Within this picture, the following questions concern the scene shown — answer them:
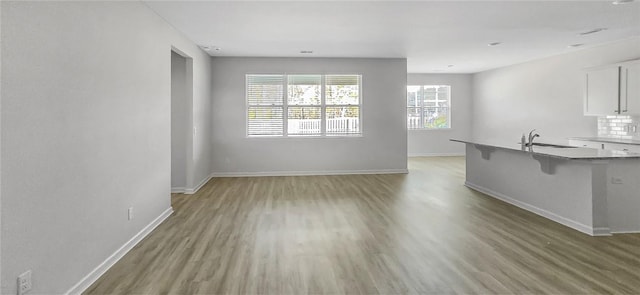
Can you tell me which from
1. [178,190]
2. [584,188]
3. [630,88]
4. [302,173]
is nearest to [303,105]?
[302,173]

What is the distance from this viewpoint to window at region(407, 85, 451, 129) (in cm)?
1064

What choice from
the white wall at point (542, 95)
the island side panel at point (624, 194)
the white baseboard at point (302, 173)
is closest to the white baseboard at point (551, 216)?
the island side panel at point (624, 194)

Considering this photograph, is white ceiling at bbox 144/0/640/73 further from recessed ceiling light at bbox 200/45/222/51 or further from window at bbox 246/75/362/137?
window at bbox 246/75/362/137

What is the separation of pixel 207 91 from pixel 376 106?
345 cm

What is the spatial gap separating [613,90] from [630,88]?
290 mm

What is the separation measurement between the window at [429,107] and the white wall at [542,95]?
0.84m

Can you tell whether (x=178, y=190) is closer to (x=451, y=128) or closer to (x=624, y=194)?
(x=624, y=194)

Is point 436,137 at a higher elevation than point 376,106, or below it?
below

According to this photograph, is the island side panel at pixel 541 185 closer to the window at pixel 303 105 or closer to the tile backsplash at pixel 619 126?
the tile backsplash at pixel 619 126

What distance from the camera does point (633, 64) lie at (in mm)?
5426

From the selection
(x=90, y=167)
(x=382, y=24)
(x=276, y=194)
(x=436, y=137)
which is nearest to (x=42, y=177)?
(x=90, y=167)

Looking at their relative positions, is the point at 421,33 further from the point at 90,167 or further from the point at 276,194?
the point at 90,167

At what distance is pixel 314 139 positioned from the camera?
7504 millimetres

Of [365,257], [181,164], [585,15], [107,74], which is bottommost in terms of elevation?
[365,257]
